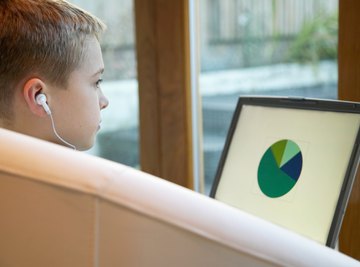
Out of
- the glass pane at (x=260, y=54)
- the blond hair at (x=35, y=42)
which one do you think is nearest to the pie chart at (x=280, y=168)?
the glass pane at (x=260, y=54)

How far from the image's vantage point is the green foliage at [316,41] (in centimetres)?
161

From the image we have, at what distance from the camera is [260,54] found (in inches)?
74.3

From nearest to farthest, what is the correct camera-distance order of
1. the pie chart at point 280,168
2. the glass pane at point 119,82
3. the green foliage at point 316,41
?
the pie chart at point 280,168 < the green foliage at point 316,41 < the glass pane at point 119,82

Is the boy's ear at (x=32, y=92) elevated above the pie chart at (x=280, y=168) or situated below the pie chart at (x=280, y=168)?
above

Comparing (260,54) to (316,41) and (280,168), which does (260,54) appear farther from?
(280,168)

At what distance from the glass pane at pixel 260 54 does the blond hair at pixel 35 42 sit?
2.28 ft

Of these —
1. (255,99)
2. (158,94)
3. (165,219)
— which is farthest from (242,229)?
(158,94)

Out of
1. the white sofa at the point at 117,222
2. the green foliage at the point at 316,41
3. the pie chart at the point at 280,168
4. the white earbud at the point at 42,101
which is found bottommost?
the pie chart at the point at 280,168

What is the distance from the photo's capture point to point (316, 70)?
66.9 inches

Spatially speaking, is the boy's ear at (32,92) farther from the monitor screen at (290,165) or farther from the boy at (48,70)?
the monitor screen at (290,165)

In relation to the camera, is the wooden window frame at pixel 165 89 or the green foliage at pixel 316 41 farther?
the wooden window frame at pixel 165 89

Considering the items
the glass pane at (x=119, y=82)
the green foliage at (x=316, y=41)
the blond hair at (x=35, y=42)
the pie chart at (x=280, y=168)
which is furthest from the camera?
the glass pane at (x=119, y=82)

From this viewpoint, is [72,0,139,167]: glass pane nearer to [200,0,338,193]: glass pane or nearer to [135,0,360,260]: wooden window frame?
[135,0,360,260]: wooden window frame

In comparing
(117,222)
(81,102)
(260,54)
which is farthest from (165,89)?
(117,222)
